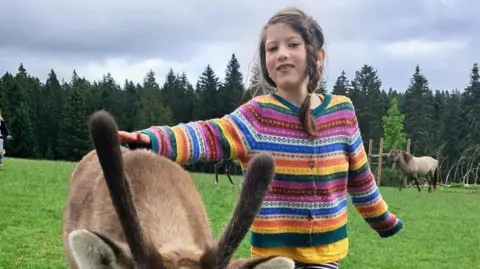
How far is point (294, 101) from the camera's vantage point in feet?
14.9

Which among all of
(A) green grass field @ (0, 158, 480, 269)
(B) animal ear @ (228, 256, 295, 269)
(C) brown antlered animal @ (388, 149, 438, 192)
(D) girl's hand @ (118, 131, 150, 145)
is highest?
(C) brown antlered animal @ (388, 149, 438, 192)

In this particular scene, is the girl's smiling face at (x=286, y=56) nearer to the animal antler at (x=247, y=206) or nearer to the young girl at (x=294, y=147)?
the young girl at (x=294, y=147)

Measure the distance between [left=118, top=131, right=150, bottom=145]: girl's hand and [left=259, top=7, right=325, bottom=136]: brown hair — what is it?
1.16m

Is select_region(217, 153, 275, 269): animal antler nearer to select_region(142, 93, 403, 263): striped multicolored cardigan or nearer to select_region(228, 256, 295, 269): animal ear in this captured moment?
select_region(228, 256, 295, 269): animal ear

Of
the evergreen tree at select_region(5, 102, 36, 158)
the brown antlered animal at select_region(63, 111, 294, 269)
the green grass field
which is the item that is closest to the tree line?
the evergreen tree at select_region(5, 102, 36, 158)

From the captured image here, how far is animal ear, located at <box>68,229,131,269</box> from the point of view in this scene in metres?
2.53

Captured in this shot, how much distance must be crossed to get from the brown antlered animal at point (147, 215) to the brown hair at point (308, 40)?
989 mm

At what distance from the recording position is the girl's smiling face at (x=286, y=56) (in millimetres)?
4375

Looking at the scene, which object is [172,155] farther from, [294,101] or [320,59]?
[320,59]

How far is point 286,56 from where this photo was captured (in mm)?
4348

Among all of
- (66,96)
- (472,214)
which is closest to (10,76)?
(66,96)

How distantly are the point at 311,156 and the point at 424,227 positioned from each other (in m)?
13.0

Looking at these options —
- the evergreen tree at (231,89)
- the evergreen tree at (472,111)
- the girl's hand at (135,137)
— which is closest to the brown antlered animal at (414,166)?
the girl's hand at (135,137)

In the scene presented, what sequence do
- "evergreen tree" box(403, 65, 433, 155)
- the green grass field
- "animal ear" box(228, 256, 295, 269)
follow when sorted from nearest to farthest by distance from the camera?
1. "animal ear" box(228, 256, 295, 269)
2. the green grass field
3. "evergreen tree" box(403, 65, 433, 155)
